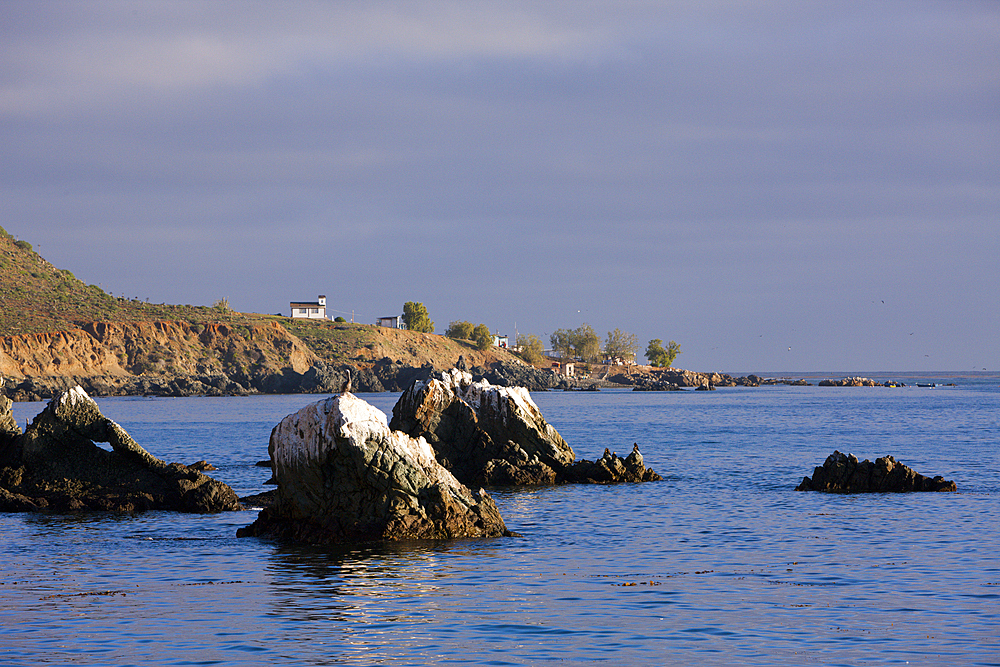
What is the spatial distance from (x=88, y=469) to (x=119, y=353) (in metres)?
155

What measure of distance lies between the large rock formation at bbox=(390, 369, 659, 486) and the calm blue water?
3.79 m

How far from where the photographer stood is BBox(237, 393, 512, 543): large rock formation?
24203mm

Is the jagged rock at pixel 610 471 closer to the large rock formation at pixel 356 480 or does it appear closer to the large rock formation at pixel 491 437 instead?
the large rock formation at pixel 491 437

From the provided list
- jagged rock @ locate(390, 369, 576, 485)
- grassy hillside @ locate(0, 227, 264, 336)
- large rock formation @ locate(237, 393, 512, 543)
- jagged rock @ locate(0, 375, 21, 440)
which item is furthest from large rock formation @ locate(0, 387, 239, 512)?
grassy hillside @ locate(0, 227, 264, 336)

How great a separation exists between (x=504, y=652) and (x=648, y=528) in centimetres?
1368

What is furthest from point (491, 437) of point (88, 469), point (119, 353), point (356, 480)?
point (119, 353)

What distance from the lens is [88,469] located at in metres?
31.8

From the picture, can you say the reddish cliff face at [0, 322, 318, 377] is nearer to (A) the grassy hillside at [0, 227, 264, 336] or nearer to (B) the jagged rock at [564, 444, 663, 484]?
(A) the grassy hillside at [0, 227, 264, 336]

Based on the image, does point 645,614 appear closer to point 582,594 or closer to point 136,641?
point 582,594

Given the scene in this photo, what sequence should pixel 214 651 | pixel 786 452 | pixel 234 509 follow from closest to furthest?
pixel 214 651 → pixel 234 509 → pixel 786 452

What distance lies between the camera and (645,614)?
17.4 metres

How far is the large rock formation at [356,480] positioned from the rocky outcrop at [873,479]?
1714 cm

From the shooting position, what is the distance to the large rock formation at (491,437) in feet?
133

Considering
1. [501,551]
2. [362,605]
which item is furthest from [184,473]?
[362,605]
